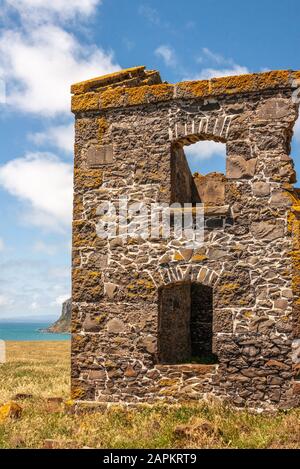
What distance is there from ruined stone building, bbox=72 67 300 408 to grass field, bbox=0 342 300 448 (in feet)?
1.64

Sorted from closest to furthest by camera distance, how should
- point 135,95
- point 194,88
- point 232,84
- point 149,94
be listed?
point 232,84, point 194,88, point 149,94, point 135,95

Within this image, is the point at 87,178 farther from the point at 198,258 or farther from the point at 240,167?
the point at 240,167

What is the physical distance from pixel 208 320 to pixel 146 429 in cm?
708

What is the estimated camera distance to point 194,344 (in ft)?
53.3

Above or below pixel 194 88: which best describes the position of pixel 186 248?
below

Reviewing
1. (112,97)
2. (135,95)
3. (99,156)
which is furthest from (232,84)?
(99,156)

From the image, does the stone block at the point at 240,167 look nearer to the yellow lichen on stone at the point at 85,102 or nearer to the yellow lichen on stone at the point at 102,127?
the yellow lichen on stone at the point at 102,127

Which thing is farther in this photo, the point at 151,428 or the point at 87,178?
the point at 87,178

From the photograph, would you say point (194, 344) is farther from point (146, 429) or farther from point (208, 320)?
point (146, 429)

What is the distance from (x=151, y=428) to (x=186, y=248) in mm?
3447

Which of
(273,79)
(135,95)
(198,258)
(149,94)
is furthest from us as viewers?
(135,95)

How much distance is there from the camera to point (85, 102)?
486 inches

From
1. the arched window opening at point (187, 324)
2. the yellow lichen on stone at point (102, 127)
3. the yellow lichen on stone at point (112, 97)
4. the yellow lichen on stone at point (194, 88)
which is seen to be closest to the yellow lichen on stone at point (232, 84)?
the yellow lichen on stone at point (194, 88)
